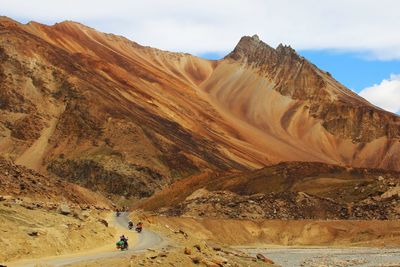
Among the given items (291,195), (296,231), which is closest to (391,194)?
(291,195)

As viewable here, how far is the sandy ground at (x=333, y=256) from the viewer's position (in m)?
55.4

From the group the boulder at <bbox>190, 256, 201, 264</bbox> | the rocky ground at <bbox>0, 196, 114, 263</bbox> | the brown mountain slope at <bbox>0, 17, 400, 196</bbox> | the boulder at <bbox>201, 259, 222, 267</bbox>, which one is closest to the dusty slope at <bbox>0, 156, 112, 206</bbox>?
the rocky ground at <bbox>0, 196, 114, 263</bbox>

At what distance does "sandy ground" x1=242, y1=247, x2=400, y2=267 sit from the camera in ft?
182

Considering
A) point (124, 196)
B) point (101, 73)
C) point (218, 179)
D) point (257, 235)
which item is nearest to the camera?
point (257, 235)

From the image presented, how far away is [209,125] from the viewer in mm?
177375

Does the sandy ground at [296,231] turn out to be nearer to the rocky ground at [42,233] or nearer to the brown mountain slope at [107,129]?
the rocky ground at [42,233]

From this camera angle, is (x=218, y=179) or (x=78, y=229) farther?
(x=218, y=179)

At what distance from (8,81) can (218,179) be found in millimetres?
56560

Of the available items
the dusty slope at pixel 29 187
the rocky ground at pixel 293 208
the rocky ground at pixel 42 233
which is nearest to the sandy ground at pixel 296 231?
the rocky ground at pixel 293 208

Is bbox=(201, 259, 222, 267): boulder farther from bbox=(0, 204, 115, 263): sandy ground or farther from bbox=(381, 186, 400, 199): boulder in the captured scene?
bbox=(381, 186, 400, 199): boulder

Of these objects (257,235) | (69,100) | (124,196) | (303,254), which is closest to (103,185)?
(124,196)

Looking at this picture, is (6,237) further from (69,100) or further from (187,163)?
(69,100)

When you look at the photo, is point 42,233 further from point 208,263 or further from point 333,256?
point 333,256

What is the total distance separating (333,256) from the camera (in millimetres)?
62406
